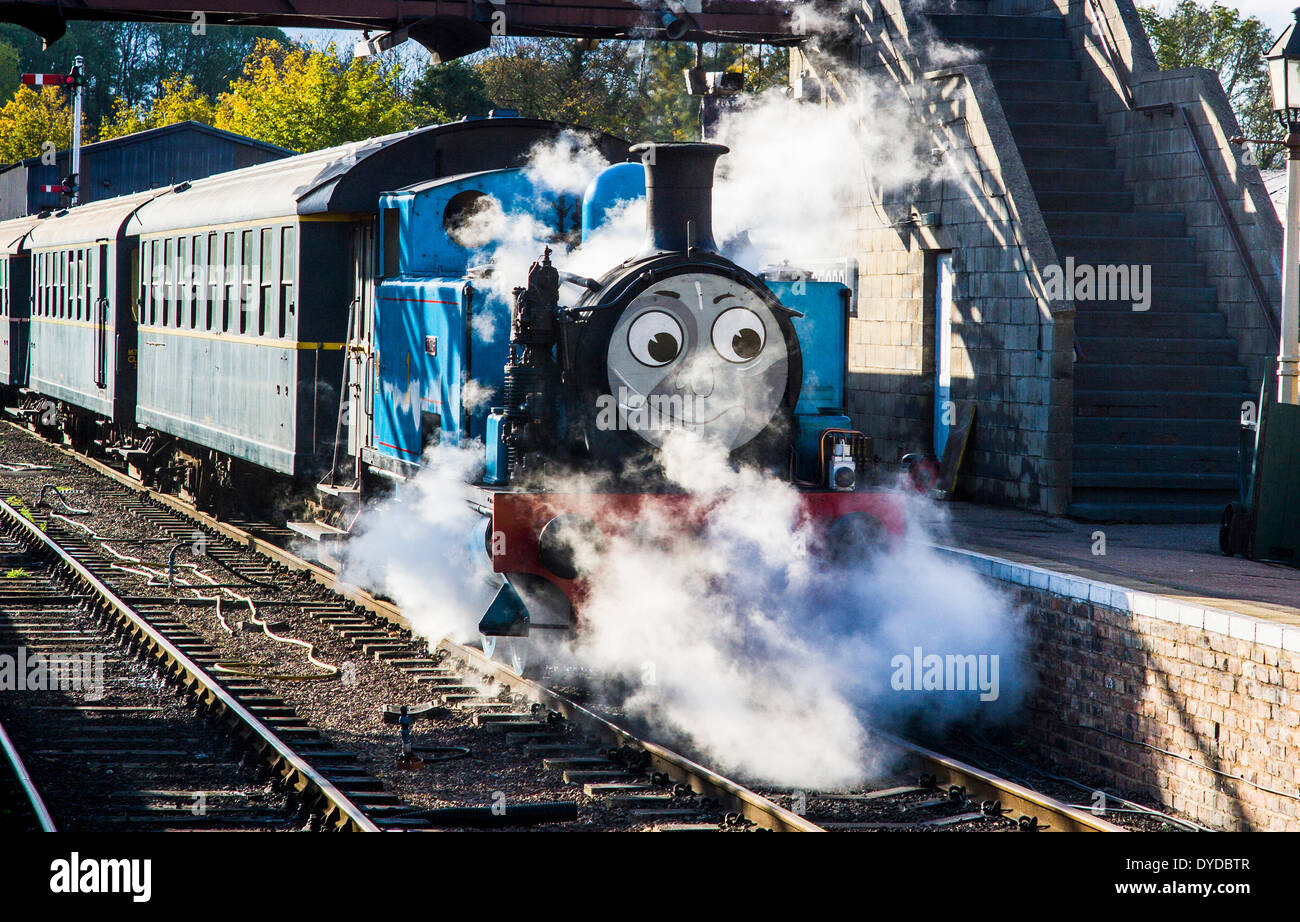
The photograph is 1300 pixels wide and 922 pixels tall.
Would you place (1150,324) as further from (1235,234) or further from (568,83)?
(568,83)

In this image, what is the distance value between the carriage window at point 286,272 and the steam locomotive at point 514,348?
30 mm

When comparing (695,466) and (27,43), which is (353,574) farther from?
(27,43)

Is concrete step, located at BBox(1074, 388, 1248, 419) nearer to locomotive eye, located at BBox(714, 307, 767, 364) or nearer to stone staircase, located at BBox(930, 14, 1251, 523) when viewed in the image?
stone staircase, located at BBox(930, 14, 1251, 523)

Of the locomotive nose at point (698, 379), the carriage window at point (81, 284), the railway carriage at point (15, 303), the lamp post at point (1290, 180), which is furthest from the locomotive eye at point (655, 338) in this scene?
the railway carriage at point (15, 303)

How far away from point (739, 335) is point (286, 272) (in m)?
4.91

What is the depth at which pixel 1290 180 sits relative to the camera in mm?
10391

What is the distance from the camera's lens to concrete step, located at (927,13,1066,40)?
16125mm

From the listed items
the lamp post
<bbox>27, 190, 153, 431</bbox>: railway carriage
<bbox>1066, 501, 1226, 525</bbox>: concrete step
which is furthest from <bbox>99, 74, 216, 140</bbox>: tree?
the lamp post

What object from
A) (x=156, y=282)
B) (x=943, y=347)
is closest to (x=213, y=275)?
(x=156, y=282)

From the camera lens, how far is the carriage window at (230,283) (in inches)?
523

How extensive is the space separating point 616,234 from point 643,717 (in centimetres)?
286

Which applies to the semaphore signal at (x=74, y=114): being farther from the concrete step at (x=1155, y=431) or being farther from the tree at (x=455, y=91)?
the concrete step at (x=1155, y=431)

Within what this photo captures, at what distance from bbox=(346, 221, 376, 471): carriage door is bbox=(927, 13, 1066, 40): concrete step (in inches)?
307
